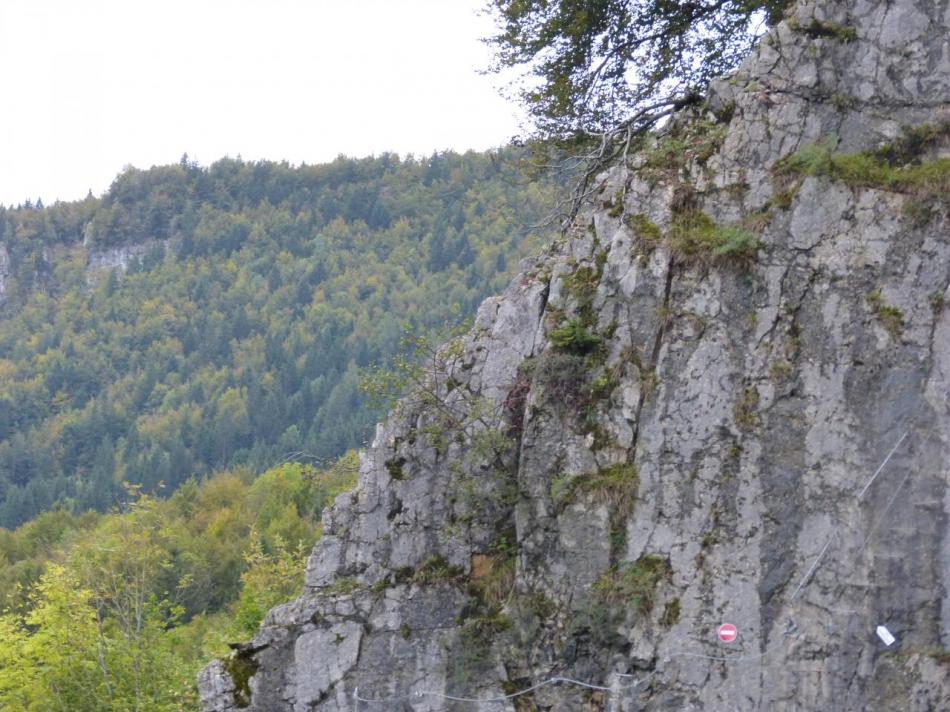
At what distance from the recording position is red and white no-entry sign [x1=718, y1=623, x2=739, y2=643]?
10742mm

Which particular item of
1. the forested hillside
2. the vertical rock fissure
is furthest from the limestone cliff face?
the forested hillside

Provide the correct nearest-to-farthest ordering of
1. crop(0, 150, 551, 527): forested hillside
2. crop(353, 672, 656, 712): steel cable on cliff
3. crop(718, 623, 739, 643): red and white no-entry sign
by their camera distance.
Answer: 1. crop(718, 623, 739, 643): red and white no-entry sign
2. crop(353, 672, 656, 712): steel cable on cliff
3. crop(0, 150, 551, 527): forested hillside

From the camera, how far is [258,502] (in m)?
73.4

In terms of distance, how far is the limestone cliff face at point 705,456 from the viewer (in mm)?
10570

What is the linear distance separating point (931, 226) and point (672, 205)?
2635 millimetres

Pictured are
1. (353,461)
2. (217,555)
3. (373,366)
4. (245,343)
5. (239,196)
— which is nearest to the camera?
(373,366)

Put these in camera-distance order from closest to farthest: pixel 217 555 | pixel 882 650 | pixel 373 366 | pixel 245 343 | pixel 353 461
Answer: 1. pixel 882 650
2. pixel 373 366
3. pixel 353 461
4. pixel 217 555
5. pixel 245 343

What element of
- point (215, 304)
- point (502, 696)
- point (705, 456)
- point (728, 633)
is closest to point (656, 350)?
point (705, 456)

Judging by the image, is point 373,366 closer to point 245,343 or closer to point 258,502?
point 258,502

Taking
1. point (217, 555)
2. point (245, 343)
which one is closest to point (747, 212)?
point (217, 555)

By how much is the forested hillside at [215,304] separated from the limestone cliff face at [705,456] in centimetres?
8106

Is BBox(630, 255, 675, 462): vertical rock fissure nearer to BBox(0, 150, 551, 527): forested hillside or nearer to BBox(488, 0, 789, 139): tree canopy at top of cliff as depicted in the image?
BBox(488, 0, 789, 139): tree canopy at top of cliff

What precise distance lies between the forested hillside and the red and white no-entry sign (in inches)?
3287

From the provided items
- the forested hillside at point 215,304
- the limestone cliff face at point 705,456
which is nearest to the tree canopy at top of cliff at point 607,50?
the limestone cliff face at point 705,456
